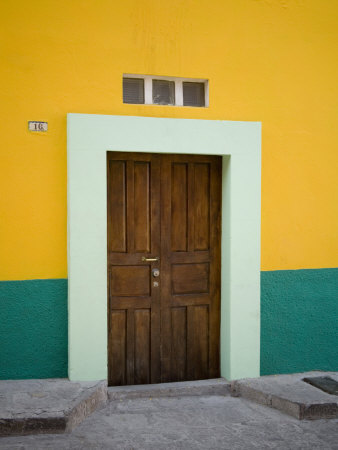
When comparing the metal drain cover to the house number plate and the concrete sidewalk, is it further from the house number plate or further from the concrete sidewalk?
the house number plate

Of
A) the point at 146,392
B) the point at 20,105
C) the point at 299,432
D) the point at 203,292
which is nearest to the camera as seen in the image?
the point at 299,432

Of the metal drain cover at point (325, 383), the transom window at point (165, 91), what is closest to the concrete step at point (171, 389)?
the metal drain cover at point (325, 383)

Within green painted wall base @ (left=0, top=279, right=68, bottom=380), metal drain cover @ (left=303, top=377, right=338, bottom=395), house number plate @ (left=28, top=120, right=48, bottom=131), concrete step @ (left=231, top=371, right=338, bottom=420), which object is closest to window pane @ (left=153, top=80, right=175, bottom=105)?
house number plate @ (left=28, top=120, right=48, bottom=131)

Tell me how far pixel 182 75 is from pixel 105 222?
1667 mm

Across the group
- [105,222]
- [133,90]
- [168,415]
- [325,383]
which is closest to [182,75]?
[133,90]

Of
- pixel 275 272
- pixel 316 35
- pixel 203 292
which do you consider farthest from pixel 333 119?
pixel 203 292

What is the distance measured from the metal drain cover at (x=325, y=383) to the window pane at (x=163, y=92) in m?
3.18

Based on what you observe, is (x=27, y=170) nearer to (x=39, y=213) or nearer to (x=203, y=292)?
(x=39, y=213)

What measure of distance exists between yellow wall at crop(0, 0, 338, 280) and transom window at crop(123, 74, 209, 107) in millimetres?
103

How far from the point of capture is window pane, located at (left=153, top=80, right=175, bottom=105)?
5.18 metres

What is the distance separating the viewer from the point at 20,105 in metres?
4.73

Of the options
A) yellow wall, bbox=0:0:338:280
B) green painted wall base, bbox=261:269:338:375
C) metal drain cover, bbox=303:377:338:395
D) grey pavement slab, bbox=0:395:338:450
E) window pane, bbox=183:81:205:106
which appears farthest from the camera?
green painted wall base, bbox=261:269:338:375

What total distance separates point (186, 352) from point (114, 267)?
1188 millimetres

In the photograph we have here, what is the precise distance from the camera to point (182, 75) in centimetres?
514
